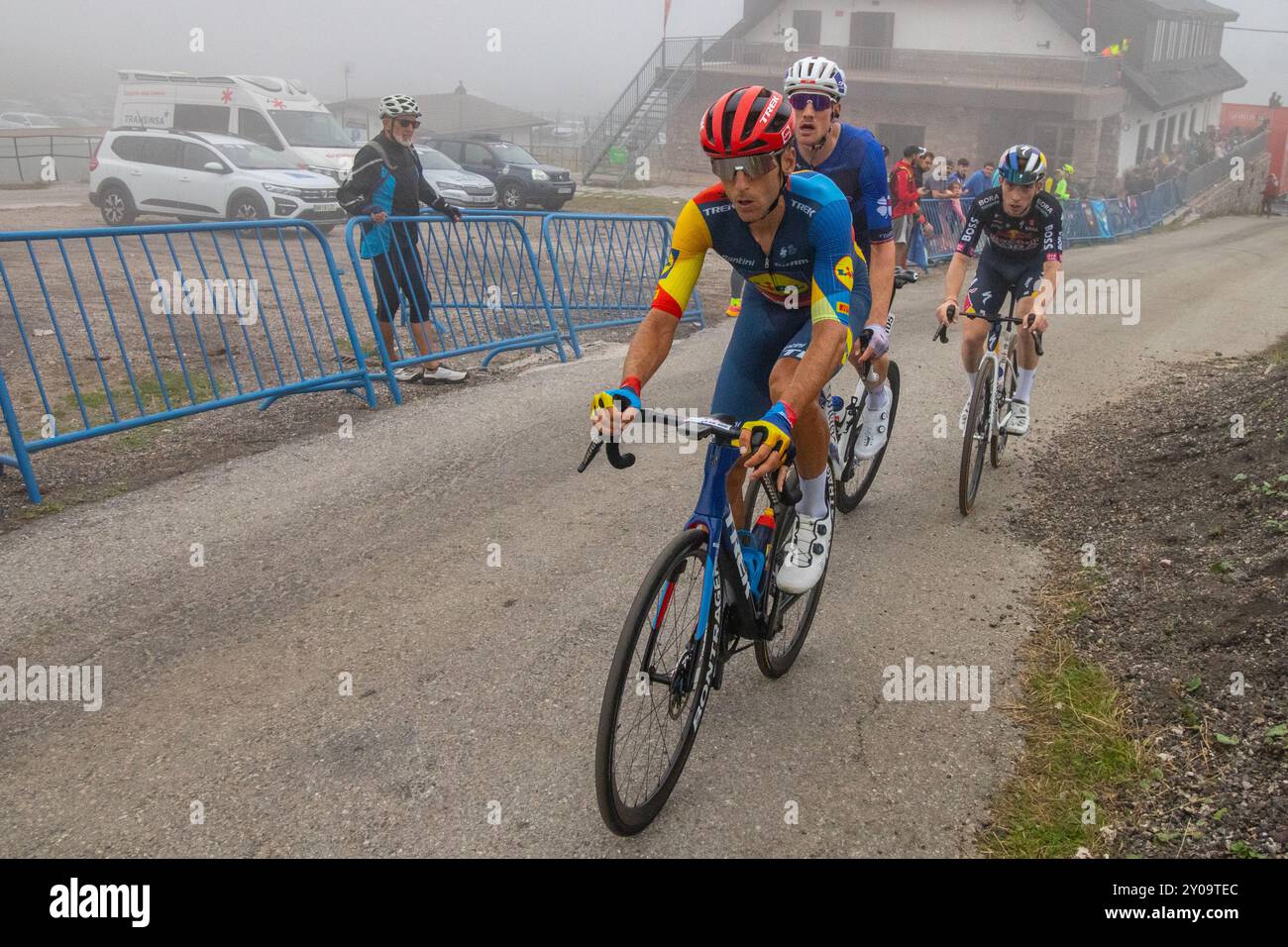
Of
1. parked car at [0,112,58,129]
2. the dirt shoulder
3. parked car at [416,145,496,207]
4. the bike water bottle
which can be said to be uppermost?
parked car at [0,112,58,129]

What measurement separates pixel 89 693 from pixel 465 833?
1834 mm

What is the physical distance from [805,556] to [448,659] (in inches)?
63.1

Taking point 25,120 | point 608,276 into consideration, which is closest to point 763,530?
point 608,276

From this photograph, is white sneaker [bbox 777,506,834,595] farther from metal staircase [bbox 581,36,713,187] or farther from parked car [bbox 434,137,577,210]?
metal staircase [bbox 581,36,713,187]

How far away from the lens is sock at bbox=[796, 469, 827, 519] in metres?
4.23

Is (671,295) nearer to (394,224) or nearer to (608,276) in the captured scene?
(394,224)

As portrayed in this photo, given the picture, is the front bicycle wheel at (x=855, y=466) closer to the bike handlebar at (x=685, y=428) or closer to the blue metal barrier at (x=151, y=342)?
the bike handlebar at (x=685, y=428)

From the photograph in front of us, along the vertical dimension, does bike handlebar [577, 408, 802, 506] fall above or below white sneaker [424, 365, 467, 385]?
above

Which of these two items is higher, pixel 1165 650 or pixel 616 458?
pixel 616 458

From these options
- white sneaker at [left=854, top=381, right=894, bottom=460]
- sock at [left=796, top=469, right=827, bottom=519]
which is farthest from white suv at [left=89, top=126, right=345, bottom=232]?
sock at [left=796, top=469, right=827, bottom=519]

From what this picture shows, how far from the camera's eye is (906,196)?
17.3 meters

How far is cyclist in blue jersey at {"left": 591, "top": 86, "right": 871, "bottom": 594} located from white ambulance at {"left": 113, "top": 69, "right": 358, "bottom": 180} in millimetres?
18037

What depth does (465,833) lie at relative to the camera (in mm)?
3406
